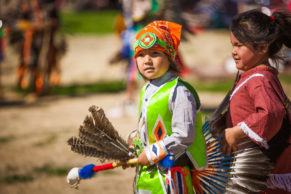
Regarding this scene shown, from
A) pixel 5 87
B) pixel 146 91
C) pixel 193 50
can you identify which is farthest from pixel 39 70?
pixel 193 50

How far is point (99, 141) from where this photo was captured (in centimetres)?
202

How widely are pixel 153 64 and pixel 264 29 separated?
626mm

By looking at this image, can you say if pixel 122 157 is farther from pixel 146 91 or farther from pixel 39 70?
pixel 39 70

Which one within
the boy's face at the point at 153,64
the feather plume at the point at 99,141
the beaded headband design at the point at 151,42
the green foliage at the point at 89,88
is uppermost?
the beaded headband design at the point at 151,42

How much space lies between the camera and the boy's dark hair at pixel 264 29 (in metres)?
2.11

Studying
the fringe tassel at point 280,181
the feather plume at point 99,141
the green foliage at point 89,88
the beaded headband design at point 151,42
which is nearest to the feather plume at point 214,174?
the fringe tassel at point 280,181

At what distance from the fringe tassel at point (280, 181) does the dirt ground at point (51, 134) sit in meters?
1.84

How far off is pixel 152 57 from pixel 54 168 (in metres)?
2.65

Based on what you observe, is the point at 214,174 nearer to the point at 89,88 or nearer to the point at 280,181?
the point at 280,181

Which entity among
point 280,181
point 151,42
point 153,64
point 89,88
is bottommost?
point 280,181

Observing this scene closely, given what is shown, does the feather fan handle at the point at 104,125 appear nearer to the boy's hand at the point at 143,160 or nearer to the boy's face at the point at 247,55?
the boy's hand at the point at 143,160

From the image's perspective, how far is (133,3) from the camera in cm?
611

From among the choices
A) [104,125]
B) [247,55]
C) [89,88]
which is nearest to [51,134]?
[89,88]

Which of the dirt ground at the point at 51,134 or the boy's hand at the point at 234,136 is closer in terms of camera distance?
the boy's hand at the point at 234,136
